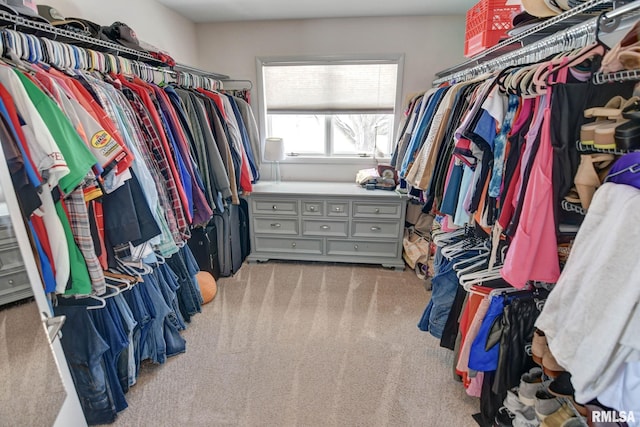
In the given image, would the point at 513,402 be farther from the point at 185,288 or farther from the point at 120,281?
the point at 185,288

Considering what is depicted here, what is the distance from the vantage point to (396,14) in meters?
2.89

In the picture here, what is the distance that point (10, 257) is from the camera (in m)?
0.92

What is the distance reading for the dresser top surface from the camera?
112 inches

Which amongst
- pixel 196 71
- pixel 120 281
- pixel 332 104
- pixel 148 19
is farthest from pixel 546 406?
pixel 148 19

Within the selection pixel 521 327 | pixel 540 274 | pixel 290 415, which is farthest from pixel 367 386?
pixel 540 274

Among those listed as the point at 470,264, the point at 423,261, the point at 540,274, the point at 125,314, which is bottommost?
the point at 423,261

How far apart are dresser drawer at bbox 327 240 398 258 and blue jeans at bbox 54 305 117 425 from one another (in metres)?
1.92

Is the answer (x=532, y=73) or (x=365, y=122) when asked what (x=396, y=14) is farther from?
(x=532, y=73)

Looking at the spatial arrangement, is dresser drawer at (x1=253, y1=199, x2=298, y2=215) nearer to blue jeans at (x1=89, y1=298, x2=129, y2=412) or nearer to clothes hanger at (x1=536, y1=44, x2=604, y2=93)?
blue jeans at (x1=89, y1=298, x2=129, y2=412)

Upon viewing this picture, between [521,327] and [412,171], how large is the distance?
3.67 ft

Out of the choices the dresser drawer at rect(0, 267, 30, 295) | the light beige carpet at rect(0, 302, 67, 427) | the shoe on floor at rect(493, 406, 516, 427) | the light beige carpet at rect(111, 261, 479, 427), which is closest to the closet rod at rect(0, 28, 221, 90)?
the dresser drawer at rect(0, 267, 30, 295)

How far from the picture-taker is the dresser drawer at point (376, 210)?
2.86 meters

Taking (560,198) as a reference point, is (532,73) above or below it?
above

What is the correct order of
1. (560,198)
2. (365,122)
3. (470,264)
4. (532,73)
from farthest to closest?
(365,122) → (470,264) → (532,73) → (560,198)
